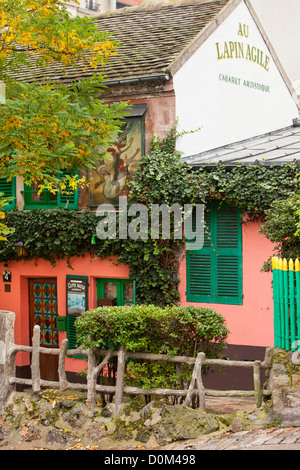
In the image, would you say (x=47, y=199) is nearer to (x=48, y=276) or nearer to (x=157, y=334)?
(x=48, y=276)

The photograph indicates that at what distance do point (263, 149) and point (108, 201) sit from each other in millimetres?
3590

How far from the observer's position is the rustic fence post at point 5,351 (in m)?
9.98

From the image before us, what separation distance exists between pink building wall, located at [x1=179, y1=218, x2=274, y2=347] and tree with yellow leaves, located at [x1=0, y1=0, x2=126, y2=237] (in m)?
3.31

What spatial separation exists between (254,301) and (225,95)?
520 cm

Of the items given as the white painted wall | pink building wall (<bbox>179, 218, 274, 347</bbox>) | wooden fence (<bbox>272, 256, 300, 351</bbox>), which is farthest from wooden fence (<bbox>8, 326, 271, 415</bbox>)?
the white painted wall

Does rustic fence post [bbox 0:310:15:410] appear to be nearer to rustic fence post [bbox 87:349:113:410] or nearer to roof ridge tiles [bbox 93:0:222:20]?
rustic fence post [bbox 87:349:113:410]

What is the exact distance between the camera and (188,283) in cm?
1203

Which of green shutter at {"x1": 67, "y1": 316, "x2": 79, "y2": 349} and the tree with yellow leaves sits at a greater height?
the tree with yellow leaves

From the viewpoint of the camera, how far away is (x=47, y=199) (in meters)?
13.5

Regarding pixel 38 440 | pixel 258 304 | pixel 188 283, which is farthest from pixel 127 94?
pixel 38 440

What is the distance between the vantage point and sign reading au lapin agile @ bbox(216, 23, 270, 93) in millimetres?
13947

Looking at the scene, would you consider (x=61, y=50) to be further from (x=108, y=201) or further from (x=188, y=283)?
(x=188, y=283)

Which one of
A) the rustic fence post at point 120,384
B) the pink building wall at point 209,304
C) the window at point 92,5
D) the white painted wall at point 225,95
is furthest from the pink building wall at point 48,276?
the window at point 92,5

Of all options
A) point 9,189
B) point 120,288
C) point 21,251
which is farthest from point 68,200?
point 120,288
